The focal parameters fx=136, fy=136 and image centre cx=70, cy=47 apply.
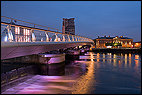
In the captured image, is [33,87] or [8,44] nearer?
[8,44]

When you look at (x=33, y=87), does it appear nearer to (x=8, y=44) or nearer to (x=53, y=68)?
(x=8, y=44)

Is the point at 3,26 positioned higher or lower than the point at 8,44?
higher

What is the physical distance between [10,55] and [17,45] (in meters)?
1.92

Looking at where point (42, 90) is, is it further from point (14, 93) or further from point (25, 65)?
point (25, 65)

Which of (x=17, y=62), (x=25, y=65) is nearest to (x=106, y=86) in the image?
(x=25, y=65)

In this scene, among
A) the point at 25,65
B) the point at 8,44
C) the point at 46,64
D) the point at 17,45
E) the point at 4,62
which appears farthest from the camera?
the point at 4,62

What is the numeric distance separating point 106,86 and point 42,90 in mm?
7313

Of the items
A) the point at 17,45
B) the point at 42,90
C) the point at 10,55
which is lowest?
the point at 42,90

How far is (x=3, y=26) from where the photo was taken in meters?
11.6

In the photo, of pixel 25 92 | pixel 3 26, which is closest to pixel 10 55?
pixel 3 26

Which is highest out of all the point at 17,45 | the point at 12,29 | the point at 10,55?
the point at 12,29

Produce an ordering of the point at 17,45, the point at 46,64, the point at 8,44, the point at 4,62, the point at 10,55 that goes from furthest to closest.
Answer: the point at 4,62
the point at 46,64
the point at 10,55
the point at 17,45
the point at 8,44

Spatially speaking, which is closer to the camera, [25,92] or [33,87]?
[25,92]

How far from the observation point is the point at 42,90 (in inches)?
588
